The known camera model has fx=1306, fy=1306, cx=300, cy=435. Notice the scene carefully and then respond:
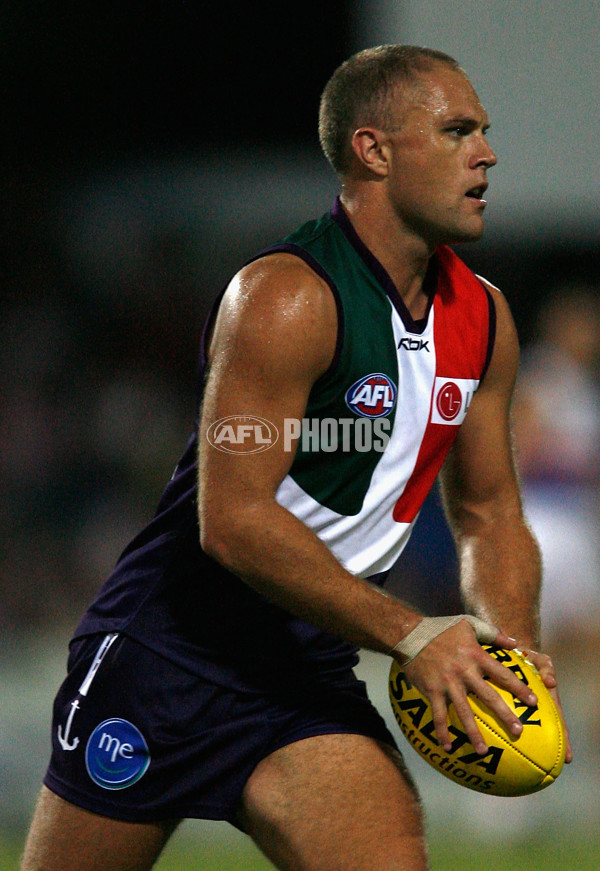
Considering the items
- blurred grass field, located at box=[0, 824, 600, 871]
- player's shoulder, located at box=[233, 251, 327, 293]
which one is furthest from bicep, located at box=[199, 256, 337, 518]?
blurred grass field, located at box=[0, 824, 600, 871]

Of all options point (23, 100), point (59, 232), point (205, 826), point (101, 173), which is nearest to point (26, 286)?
point (59, 232)

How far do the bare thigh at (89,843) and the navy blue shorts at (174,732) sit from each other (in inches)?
1.4

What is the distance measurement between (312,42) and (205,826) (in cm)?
836

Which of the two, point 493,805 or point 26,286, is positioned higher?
point 26,286

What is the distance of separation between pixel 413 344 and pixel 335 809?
1059 mm

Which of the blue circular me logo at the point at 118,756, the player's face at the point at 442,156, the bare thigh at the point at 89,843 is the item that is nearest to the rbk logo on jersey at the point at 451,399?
the player's face at the point at 442,156

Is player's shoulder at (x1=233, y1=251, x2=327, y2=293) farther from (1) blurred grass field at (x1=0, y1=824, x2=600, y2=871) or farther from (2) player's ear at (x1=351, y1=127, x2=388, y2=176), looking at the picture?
(1) blurred grass field at (x1=0, y1=824, x2=600, y2=871)

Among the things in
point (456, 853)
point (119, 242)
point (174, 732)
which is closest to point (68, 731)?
point (174, 732)

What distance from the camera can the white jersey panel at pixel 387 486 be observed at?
3.00m

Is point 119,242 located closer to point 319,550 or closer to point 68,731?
point 68,731

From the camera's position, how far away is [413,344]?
9.98 ft

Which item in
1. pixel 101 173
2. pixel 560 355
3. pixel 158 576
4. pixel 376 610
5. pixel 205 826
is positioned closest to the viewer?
pixel 376 610

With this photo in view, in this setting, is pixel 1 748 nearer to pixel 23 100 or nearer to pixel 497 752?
pixel 497 752

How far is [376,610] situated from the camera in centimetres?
268
